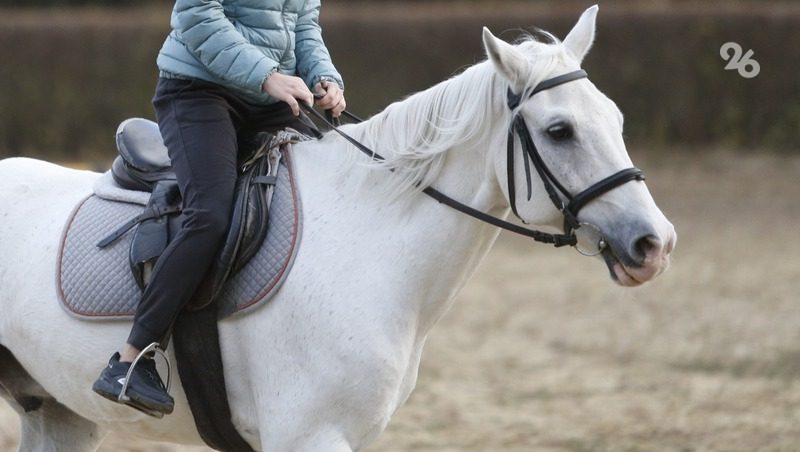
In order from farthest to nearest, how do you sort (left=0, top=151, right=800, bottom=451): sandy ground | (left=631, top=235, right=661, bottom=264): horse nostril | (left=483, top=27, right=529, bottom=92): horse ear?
(left=0, top=151, right=800, bottom=451): sandy ground → (left=483, top=27, right=529, bottom=92): horse ear → (left=631, top=235, right=661, bottom=264): horse nostril

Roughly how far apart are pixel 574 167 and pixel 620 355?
581cm

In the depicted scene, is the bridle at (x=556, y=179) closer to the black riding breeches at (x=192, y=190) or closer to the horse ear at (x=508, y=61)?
the horse ear at (x=508, y=61)

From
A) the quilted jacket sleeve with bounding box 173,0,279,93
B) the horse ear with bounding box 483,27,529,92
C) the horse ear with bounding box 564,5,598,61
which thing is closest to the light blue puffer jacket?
the quilted jacket sleeve with bounding box 173,0,279,93

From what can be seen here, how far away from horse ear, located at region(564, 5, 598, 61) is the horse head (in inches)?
4.2

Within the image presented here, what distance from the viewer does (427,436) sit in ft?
22.4

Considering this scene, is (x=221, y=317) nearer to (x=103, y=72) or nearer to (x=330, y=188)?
(x=330, y=188)

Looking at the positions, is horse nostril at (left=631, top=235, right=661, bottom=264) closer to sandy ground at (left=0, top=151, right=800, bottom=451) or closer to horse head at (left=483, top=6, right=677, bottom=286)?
horse head at (left=483, top=6, right=677, bottom=286)

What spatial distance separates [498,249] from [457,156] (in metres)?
9.89

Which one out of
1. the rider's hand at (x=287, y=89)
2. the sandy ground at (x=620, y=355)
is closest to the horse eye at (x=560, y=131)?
the rider's hand at (x=287, y=89)

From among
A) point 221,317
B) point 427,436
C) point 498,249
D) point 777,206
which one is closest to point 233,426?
point 221,317

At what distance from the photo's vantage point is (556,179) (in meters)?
3.30

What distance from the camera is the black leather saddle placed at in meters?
3.59

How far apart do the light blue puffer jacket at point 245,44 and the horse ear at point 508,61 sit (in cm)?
74

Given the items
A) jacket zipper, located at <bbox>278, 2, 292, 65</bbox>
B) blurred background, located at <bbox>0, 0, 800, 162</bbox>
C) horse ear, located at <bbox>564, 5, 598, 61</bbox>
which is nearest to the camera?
horse ear, located at <bbox>564, 5, 598, 61</bbox>
